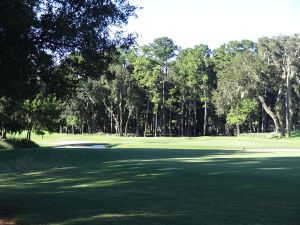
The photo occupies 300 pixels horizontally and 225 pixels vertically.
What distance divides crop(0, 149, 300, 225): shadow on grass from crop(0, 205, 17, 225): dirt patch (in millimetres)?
173

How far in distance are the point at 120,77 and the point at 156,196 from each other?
75429mm

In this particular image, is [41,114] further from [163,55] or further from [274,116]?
[163,55]

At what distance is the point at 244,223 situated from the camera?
9102mm

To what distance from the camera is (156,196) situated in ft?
42.0

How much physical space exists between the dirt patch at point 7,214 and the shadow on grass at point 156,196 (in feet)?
0.57

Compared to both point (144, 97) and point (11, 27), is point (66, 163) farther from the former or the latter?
point (144, 97)

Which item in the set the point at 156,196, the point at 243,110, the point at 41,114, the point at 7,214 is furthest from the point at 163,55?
the point at 7,214

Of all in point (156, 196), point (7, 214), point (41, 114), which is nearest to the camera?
point (7, 214)

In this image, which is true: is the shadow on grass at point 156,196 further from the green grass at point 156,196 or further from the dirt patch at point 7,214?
the dirt patch at point 7,214

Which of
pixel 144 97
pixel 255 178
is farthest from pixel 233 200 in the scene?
pixel 144 97

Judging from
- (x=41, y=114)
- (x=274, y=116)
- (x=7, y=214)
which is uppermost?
(x=274, y=116)

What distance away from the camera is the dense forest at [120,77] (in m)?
11.6

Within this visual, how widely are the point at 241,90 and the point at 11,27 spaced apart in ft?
217

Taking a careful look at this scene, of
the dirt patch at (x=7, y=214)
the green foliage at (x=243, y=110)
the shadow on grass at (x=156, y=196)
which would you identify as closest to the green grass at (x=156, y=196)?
the shadow on grass at (x=156, y=196)
